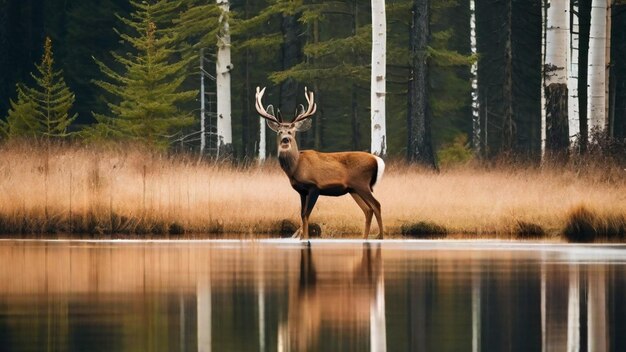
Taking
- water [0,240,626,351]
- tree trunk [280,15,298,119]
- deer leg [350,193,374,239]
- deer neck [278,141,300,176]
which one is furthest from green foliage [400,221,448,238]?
tree trunk [280,15,298,119]

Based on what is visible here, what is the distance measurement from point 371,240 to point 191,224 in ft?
11.3

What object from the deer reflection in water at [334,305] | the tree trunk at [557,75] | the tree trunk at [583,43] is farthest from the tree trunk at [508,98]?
the deer reflection in water at [334,305]

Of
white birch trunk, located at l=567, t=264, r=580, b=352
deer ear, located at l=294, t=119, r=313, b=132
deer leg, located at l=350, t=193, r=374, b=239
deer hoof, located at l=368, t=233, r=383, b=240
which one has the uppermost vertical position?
deer ear, located at l=294, t=119, r=313, b=132

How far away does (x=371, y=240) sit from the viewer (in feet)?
75.0

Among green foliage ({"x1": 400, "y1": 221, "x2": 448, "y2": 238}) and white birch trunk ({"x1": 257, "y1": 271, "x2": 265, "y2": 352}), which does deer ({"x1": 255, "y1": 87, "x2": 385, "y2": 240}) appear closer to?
green foliage ({"x1": 400, "y1": 221, "x2": 448, "y2": 238})

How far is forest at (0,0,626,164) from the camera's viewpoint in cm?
4484

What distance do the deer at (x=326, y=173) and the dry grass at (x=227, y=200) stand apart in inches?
39.2

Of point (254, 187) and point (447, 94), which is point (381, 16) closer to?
point (254, 187)

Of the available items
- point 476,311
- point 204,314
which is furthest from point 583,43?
point 204,314

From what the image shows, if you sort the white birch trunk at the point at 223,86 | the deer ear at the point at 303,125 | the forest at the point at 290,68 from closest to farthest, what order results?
the deer ear at the point at 303,125
the white birch trunk at the point at 223,86
the forest at the point at 290,68

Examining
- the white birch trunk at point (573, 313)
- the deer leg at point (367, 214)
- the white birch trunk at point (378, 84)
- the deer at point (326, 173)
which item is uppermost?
the white birch trunk at point (378, 84)

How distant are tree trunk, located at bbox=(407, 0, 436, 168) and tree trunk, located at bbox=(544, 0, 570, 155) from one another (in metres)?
4.58

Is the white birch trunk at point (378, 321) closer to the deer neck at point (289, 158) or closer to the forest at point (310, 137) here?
the deer neck at point (289, 158)

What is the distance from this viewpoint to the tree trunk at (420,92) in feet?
127
